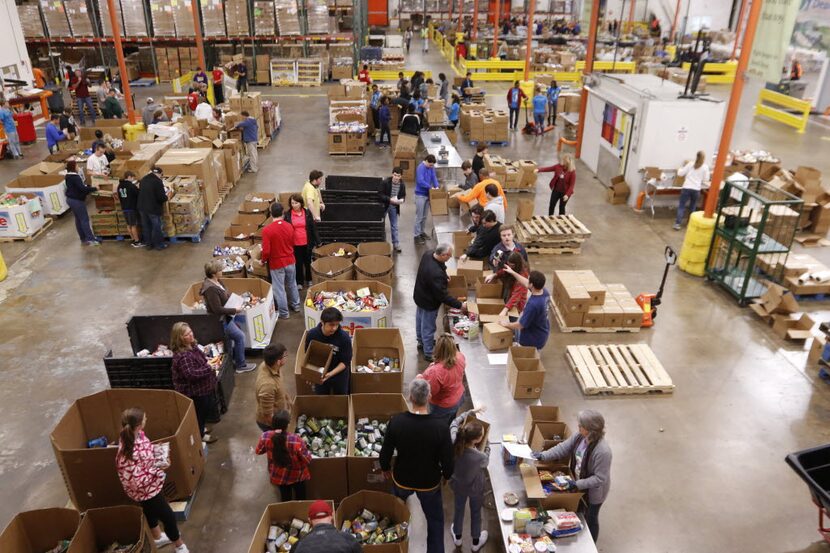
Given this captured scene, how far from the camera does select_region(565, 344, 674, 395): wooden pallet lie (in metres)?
7.16

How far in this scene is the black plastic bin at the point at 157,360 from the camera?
6281mm

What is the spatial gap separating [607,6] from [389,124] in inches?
1087

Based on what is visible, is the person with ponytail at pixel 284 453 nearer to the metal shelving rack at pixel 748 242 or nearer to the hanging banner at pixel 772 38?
the metal shelving rack at pixel 748 242

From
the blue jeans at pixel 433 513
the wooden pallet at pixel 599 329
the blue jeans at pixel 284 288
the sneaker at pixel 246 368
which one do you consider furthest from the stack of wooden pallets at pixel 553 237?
the blue jeans at pixel 433 513

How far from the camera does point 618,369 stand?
7422 millimetres

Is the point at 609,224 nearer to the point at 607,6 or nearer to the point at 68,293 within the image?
the point at 68,293

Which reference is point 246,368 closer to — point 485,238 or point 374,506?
point 374,506

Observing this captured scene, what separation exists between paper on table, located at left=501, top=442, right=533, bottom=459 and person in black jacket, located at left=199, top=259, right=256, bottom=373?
3.57 metres

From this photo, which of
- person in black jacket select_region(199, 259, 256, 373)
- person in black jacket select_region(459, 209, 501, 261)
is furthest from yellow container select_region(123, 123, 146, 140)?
person in black jacket select_region(459, 209, 501, 261)

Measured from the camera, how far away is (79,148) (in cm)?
1395

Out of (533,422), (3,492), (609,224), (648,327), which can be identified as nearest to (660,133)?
(609,224)

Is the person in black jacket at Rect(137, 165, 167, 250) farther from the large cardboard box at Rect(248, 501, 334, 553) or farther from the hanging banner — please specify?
the hanging banner

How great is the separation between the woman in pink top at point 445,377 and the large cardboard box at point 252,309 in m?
2.99

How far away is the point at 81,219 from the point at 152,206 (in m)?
1.66
